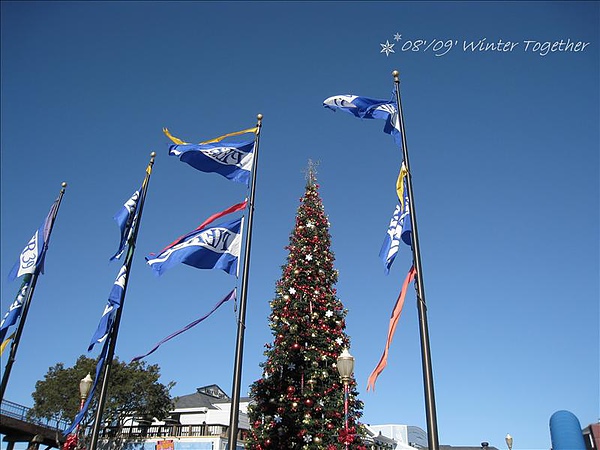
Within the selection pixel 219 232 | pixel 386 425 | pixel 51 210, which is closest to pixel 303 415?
pixel 219 232

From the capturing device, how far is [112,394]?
3325 cm

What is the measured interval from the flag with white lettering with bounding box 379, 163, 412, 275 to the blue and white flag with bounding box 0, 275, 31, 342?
11.2 m

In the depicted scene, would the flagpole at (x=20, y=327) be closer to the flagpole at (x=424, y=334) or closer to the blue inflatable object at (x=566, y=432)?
the flagpole at (x=424, y=334)

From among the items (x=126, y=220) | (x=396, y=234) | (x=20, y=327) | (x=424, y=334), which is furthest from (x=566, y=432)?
(x=20, y=327)

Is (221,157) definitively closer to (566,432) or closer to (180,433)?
(566,432)

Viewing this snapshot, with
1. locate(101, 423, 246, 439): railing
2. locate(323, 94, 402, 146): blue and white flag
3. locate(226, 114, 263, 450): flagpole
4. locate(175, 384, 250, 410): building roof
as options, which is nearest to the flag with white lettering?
locate(323, 94, 402, 146): blue and white flag

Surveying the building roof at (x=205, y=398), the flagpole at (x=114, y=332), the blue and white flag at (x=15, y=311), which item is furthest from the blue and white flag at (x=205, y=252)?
the building roof at (x=205, y=398)

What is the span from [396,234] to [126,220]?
26.0 ft

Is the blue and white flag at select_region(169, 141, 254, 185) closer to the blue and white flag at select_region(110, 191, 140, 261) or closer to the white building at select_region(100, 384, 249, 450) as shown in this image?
the blue and white flag at select_region(110, 191, 140, 261)

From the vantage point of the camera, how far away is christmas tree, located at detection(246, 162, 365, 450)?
1648 cm

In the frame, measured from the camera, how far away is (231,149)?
11.7 m

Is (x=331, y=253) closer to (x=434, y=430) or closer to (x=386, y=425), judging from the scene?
(x=434, y=430)

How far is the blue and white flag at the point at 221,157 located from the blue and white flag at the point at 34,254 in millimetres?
6711

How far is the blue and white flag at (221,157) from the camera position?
37.2ft
